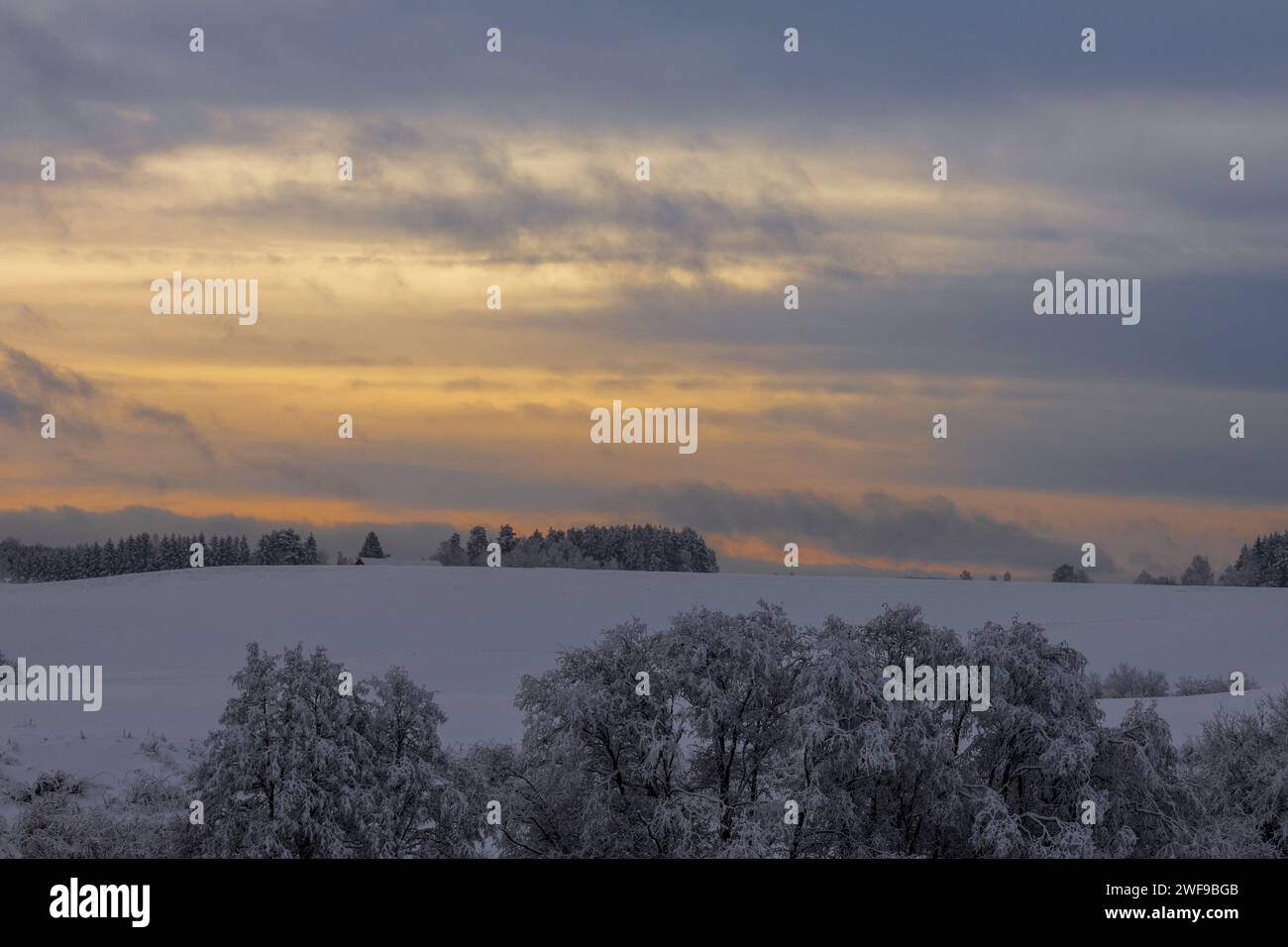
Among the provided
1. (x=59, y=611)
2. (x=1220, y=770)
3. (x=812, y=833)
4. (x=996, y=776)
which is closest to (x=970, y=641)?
(x=996, y=776)

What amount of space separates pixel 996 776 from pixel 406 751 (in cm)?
1366

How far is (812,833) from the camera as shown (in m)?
29.5

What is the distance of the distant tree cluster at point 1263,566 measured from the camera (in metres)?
125

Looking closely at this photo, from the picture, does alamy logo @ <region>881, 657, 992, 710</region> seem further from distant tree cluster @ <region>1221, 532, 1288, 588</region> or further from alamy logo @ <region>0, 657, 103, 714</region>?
distant tree cluster @ <region>1221, 532, 1288, 588</region>

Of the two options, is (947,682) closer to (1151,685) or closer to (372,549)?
(1151,685)

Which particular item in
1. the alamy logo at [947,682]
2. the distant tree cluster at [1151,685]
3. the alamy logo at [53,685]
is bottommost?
the distant tree cluster at [1151,685]

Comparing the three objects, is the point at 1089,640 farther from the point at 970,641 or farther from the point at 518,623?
the point at 970,641

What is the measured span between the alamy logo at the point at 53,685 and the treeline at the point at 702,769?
14.4 m
